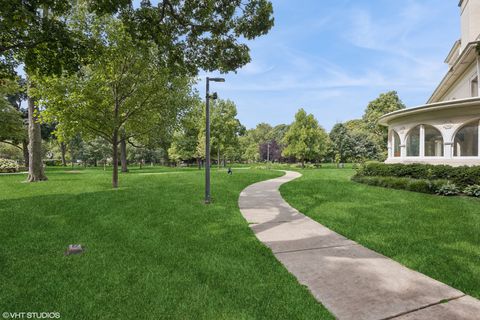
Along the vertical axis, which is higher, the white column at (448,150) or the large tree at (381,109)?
the large tree at (381,109)

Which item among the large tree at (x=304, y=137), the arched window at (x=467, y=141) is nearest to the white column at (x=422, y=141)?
the arched window at (x=467, y=141)

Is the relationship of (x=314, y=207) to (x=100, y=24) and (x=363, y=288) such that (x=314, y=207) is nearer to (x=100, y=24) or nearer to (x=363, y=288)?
(x=363, y=288)

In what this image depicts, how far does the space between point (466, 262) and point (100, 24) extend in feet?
49.8

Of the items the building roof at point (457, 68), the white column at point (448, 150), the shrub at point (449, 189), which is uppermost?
the building roof at point (457, 68)

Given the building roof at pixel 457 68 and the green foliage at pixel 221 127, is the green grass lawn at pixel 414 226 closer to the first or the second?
the building roof at pixel 457 68

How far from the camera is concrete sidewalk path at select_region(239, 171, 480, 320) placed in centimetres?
296

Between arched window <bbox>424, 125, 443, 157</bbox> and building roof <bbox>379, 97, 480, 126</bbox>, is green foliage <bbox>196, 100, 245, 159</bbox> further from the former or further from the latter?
arched window <bbox>424, 125, 443, 157</bbox>

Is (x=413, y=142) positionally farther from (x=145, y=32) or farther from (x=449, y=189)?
(x=145, y=32)

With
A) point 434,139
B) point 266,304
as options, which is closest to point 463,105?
point 434,139

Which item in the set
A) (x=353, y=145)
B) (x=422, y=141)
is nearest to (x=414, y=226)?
(x=422, y=141)

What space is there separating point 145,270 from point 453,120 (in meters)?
15.6

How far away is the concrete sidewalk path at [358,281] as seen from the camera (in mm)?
2955

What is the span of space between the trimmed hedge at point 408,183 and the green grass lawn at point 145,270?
9.14 m

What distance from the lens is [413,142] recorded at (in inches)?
596
